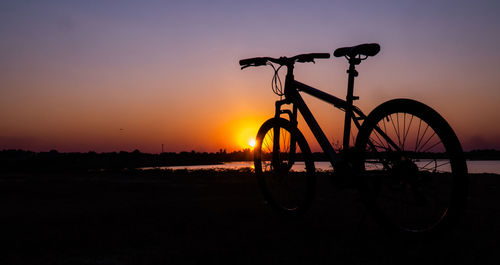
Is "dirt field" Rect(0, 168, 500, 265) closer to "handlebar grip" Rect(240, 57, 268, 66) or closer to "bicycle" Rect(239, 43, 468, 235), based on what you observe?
"bicycle" Rect(239, 43, 468, 235)

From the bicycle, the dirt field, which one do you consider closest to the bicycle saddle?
the bicycle

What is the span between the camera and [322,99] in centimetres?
420

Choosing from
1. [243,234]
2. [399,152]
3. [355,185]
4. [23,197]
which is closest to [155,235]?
[243,234]

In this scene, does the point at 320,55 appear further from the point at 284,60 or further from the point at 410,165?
the point at 410,165

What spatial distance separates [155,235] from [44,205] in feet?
9.65

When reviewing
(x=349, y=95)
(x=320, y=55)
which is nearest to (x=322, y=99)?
(x=349, y=95)

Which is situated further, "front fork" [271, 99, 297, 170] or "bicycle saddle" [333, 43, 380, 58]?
"front fork" [271, 99, 297, 170]

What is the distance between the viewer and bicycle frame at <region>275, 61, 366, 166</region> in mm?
3742

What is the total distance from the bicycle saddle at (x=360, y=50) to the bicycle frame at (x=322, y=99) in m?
0.13

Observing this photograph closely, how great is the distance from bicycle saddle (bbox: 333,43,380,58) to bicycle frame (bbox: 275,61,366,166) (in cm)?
13

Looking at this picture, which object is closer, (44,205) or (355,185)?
(355,185)

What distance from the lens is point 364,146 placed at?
3.47 metres

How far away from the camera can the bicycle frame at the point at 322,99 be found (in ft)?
12.3

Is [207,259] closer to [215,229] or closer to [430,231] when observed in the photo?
[215,229]
